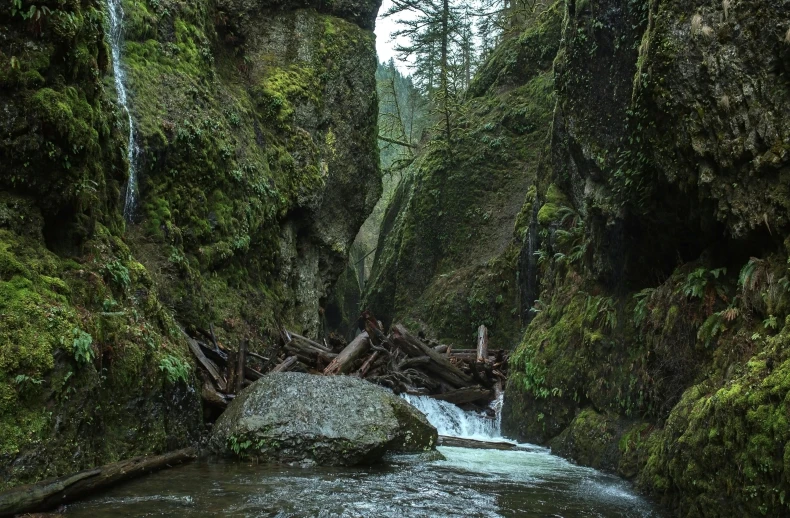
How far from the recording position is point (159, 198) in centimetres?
1275

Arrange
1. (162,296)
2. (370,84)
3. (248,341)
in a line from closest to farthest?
1. (162,296)
2. (248,341)
3. (370,84)

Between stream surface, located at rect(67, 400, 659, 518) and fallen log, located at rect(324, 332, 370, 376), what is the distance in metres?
5.95

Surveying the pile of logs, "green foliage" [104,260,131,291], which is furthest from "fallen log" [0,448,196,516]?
the pile of logs

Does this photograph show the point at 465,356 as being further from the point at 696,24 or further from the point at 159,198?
the point at 696,24

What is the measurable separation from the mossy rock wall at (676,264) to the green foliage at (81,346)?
5896 mm

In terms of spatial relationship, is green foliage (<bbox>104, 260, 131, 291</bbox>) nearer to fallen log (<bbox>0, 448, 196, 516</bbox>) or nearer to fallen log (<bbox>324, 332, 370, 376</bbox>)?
fallen log (<bbox>0, 448, 196, 516</bbox>)

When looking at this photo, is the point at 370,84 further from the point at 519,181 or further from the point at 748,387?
the point at 748,387

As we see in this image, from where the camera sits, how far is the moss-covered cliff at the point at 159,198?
19.2 feet

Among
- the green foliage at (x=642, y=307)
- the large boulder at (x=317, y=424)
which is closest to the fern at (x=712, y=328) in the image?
the green foliage at (x=642, y=307)

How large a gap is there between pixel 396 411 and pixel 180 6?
12820mm

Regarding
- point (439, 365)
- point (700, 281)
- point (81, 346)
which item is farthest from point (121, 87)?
point (700, 281)

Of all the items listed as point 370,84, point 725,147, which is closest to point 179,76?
point 370,84

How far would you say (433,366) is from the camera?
51.3 feet

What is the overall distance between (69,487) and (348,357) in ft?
31.8
